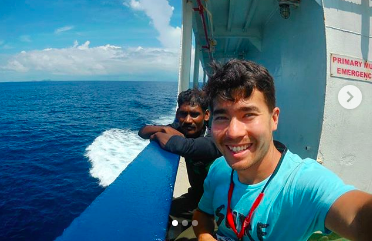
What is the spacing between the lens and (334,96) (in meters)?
3.27

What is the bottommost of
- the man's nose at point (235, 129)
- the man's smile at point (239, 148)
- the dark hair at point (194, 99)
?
the man's smile at point (239, 148)

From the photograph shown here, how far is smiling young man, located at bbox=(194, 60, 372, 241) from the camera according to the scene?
41.1 inches

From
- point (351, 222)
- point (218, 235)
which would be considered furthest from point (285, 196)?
point (218, 235)

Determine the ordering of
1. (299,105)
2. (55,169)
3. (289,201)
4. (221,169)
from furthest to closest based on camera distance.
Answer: (55,169) < (299,105) < (221,169) < (289,201)

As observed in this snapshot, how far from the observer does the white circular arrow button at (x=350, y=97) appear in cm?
325

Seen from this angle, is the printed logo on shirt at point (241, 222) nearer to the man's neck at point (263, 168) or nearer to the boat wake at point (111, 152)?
the man's neck at point (263, 168)

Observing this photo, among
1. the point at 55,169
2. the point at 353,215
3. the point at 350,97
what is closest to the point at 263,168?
the point at 353,215

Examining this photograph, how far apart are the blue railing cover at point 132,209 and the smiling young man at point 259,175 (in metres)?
0.38

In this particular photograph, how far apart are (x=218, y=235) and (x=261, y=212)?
392mm

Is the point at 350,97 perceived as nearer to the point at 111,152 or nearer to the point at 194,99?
the point at 194,99

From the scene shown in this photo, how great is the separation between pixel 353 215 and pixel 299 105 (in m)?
3.70

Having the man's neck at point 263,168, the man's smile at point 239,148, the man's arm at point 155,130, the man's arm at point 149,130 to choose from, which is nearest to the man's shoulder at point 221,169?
the man's neck at point 263,168

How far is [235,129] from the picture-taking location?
1199mm

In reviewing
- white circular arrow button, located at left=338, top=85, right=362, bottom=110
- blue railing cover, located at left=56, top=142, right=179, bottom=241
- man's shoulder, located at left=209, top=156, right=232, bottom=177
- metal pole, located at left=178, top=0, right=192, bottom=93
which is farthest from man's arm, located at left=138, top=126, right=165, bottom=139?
white circular arrow button, located at left=338, top=85, right=362, bottom=110
